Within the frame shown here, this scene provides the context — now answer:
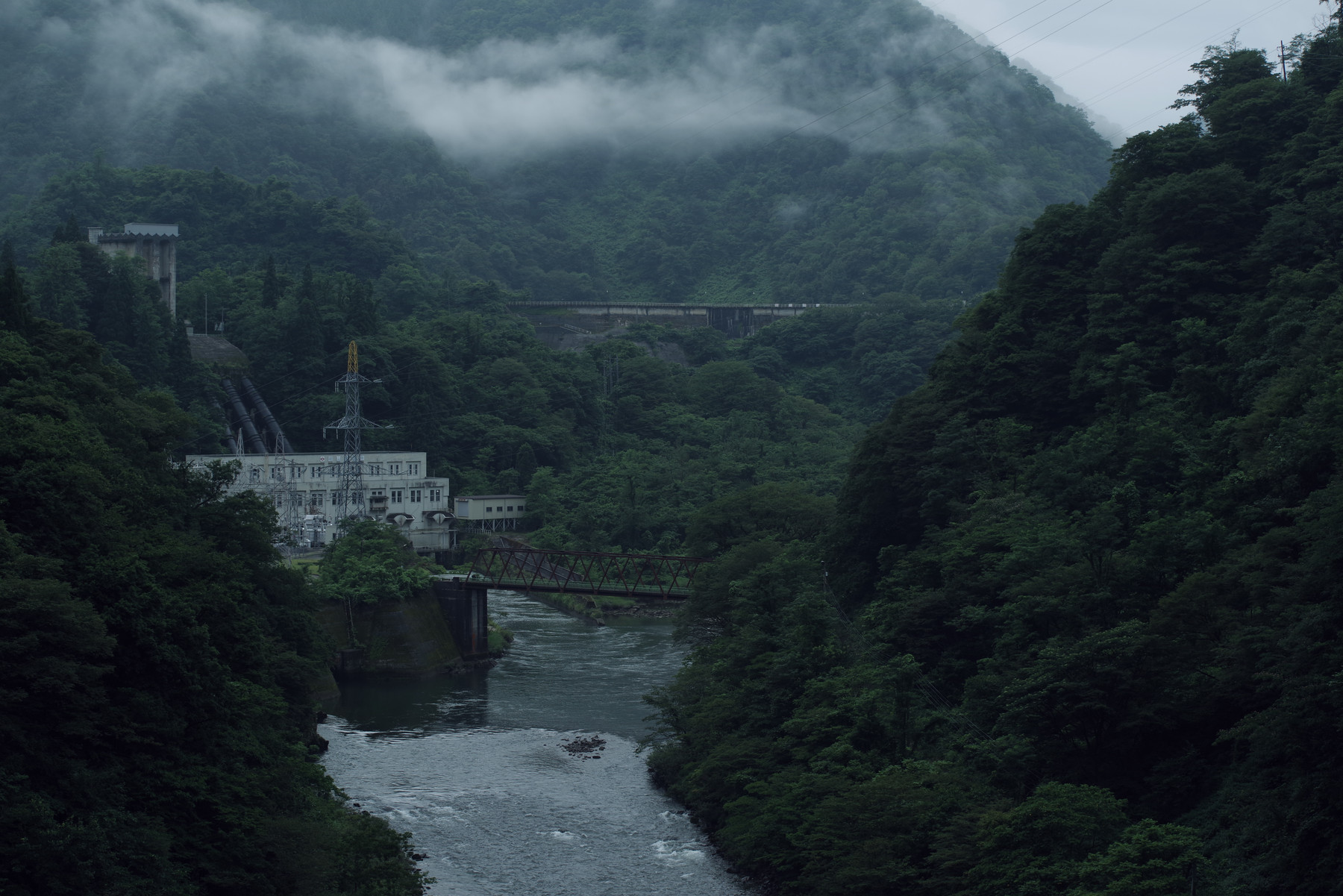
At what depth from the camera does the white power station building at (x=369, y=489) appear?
7131 centimetres

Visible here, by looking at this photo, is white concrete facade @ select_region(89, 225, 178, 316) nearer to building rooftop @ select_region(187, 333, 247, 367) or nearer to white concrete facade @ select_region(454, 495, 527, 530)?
building rooftop @ select_region(187, 333, 247, 367)

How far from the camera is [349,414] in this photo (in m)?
75.1

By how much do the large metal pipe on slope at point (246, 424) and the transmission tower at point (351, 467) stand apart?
4.69 meters

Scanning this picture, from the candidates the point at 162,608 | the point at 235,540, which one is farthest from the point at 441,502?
the point at 162,608

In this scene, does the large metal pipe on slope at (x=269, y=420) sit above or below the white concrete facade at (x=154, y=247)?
below

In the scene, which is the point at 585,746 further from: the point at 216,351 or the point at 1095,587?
the point at 216,351

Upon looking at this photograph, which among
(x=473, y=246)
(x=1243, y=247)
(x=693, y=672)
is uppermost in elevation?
(x=473, y=246)

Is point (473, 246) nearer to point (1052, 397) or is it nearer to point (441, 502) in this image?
point (441, 502)

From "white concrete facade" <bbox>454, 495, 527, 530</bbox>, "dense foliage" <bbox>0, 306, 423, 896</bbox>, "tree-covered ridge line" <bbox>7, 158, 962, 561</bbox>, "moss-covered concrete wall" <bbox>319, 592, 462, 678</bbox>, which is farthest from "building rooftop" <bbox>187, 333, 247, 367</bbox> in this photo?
"dense foliage" <bbox>0, 306, 423, 896</bbox>

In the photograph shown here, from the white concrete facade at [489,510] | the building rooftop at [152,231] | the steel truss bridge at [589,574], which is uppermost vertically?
the building rooftop at [152,231]

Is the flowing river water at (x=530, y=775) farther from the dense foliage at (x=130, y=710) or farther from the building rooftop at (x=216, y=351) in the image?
the building rooftop at (x=216, y=351)

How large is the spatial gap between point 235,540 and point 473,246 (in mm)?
117095

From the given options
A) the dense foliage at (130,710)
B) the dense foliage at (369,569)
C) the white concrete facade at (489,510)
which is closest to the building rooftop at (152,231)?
the white concrete facade at (489,510)

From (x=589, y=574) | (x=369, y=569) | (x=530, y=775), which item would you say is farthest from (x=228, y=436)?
(x=530, y=775)
